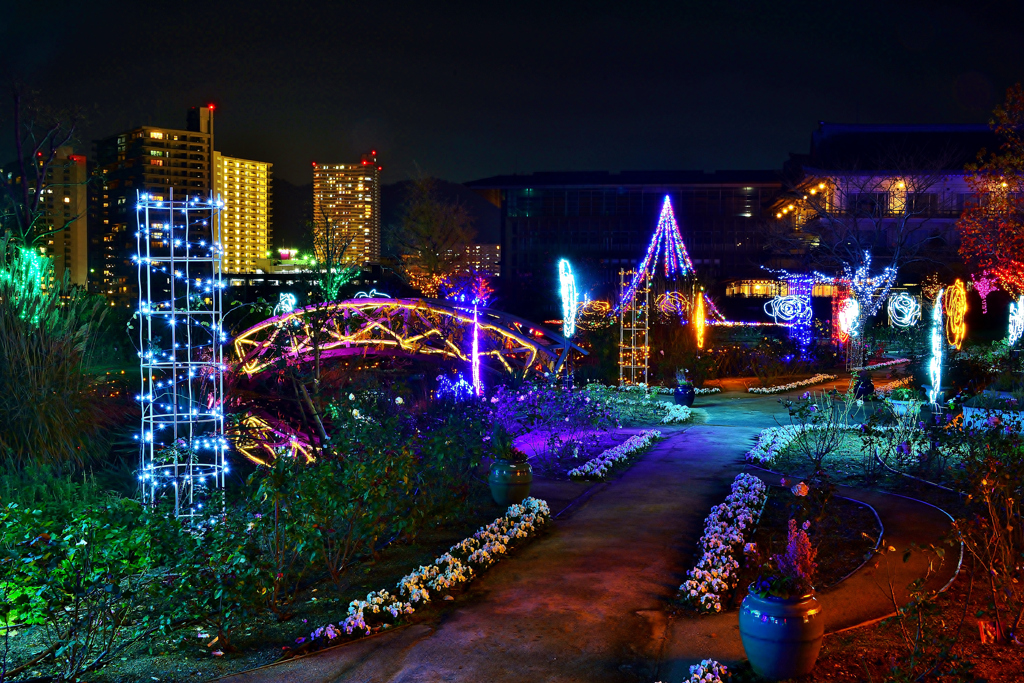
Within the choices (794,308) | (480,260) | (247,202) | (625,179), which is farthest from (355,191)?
(794,308)

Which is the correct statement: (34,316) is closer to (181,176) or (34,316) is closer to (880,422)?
(880,422)

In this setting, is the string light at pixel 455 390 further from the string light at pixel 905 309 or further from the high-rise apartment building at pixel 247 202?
the high-rise apartment building at pixel 247 202

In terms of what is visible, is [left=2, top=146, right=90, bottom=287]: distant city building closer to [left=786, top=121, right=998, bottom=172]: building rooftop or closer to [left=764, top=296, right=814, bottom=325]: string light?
[left=764, top=296, right=814, bottom=325]: string light

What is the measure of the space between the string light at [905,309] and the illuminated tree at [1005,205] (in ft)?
43.7

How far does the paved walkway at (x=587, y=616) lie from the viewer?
15.4ft

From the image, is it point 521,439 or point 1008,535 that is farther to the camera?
point 521,439

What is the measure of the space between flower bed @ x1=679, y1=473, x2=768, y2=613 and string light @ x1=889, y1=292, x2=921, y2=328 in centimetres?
2259

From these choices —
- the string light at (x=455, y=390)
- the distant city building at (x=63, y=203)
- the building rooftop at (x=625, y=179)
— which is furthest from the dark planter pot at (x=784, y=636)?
the building rooftop at (x=625, y=179)

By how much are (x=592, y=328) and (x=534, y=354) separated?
17.8 feet

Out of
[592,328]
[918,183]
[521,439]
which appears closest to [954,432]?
[521,439]

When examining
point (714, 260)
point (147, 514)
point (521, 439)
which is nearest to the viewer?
point (147, 514)

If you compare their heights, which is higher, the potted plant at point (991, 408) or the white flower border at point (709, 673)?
the potted plant at point (991, 408)

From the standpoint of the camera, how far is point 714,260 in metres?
54.2

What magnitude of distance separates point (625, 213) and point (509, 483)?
157 ft
